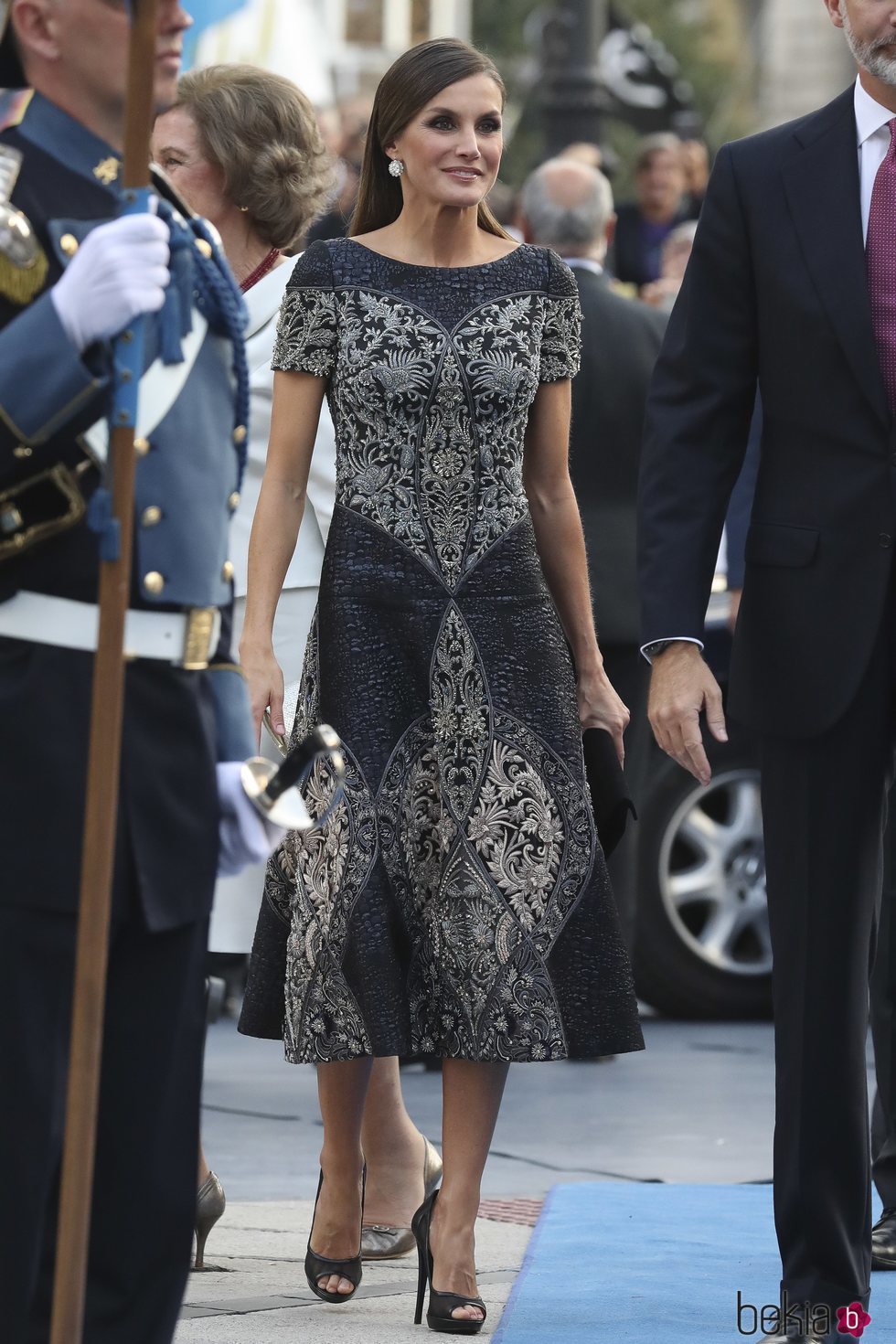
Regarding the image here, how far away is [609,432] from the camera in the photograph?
7.58 m

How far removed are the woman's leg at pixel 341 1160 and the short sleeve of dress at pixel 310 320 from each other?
126 cm

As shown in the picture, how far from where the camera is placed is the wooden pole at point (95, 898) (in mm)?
2828

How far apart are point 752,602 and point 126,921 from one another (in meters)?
1.52

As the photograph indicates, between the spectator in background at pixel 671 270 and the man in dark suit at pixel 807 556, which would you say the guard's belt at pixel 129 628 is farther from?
the spectator in background at pixel 671 270

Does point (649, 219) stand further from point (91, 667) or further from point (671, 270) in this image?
point (91, 667)

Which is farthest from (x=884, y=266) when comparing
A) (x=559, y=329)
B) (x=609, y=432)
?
(x=609, y=432)

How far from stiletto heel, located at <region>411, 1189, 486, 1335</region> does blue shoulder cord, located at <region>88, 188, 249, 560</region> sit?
72.0 inches

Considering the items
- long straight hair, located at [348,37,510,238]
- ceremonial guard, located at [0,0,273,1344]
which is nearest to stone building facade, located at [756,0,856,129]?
long straight hair, located at [348,37,510,238]

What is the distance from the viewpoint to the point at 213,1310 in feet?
15.3

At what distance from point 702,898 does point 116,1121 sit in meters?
5.40

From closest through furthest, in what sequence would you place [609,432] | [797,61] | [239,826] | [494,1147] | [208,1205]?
1. [239,826]
2. [208,1205]
3. [494,1147]
4. [609,432]
5. [797,61]

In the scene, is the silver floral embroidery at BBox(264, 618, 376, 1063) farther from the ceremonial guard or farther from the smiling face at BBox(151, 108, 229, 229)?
the ceremonial guard

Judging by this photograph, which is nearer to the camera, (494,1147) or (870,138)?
(870,138)

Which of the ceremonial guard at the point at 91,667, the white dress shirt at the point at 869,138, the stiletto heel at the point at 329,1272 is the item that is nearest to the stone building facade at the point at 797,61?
the stiletto heel at the point at 329,1272
